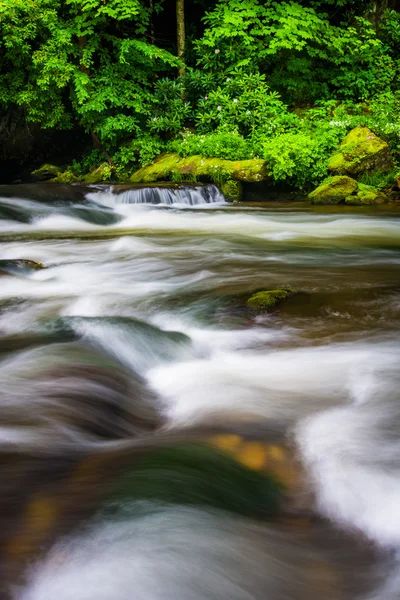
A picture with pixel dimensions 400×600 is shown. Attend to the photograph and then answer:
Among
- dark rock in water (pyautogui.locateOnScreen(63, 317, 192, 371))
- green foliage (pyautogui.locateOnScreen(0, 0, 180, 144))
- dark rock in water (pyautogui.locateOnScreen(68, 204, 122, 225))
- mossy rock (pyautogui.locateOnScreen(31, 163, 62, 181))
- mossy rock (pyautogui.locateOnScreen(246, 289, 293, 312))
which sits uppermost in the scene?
green foliage (pyautogui.locateOnScreen(0, 0, 180, 144))

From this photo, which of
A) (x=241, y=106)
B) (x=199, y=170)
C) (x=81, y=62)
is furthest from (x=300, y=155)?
(x=81, y=62)

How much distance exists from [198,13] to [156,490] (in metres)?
17.8

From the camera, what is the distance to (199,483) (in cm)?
187

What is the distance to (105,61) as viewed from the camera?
14.7m

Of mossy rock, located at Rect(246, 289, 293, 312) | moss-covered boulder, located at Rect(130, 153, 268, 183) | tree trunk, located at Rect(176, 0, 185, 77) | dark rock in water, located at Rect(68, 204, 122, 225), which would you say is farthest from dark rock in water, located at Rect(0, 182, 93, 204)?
mossy rock, located at Rect(246, 289, 293, 312)

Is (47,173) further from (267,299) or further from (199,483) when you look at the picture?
(199,483)

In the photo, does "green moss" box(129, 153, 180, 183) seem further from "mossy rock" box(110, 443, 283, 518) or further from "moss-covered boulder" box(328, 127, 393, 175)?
"mossy rock" box(110, 443, 283, 518)

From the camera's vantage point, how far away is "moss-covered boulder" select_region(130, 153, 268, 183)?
38.5 ft


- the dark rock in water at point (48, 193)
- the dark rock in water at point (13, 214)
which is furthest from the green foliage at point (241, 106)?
the dark rock in water at point (13, 214)

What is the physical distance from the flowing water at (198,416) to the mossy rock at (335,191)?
4561mm

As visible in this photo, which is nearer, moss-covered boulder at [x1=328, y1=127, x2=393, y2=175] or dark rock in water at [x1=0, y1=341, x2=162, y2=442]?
dark rock in water at [x1=0, y1=341, x2=162, y2=442]

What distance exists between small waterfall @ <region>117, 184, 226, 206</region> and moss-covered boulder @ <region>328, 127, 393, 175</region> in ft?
9.48

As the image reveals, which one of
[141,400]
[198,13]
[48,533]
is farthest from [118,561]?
[198,13]

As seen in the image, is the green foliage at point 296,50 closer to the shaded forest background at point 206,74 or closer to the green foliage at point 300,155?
the shaded forest background at point 206,74
